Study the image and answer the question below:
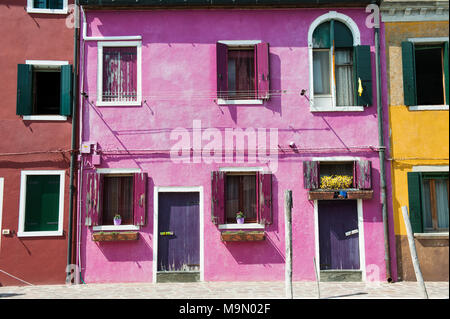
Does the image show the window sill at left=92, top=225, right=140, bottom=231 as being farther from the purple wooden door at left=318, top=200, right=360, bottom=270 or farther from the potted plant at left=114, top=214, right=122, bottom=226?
the purple wooden door at left=318, top=200, right=360, bottom=270

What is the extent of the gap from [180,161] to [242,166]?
1.56 m

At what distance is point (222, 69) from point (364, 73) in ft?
11.7

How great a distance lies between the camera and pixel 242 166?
1099 cm

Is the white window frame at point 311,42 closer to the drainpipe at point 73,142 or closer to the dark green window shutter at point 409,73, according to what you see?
the dark green window shutter at point 409,73

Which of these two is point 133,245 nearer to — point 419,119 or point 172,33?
point 172,33

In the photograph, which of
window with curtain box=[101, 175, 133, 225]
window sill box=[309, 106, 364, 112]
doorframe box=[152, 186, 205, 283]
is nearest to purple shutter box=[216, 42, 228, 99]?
window sill box=[309, 106, 364, 112]

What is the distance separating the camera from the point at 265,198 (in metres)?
10.8

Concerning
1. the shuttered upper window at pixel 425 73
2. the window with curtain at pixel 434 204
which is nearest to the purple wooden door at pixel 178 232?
the window with curtain at pixel 434 204

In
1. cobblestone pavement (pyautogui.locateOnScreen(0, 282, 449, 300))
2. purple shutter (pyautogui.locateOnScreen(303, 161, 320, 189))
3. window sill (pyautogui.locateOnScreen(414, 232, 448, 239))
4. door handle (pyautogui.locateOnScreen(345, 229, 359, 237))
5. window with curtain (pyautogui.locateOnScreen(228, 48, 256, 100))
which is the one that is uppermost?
window with curtain (pyautogui.locateOnScreen(228, 48, 256, 100))

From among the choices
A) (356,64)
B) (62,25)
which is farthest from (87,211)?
(356,64)

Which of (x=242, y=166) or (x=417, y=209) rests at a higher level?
(x=242, y=166)

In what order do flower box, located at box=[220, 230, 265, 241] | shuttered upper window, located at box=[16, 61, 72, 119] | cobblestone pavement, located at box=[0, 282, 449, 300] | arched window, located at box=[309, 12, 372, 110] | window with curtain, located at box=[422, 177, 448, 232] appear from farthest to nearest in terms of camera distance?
arched window, located at box=[309, 12, 372, 110], shuttered upper window, located at box=[16, 61, 72, 119], window with curtain, located at box=[422, 177, 448, 232], flower box, located at box=[220, 230, 265, 241], cobblestone pavement, located at box=[0, 282, 449, 300]

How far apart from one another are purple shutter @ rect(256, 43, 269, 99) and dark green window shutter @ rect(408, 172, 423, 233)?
163 inches

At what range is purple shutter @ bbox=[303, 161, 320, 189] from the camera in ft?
35.4
